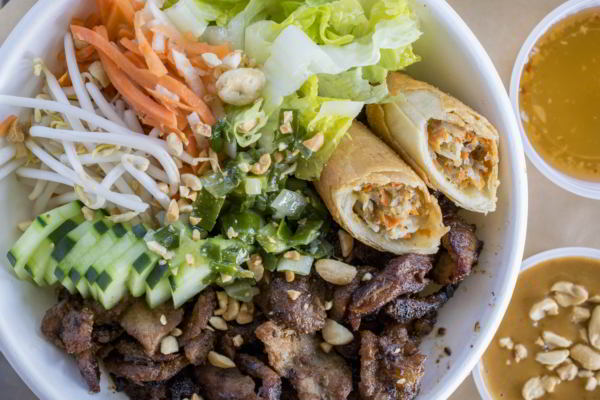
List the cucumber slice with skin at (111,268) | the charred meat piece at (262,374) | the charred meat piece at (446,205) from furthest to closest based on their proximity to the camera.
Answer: the charred meat piece at (446,205) → the charred meat piece at (262,374) → the cucumber slice with skin at (111,268)

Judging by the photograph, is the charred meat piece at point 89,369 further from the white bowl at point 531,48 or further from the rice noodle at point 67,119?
the white bowl at point 531,48

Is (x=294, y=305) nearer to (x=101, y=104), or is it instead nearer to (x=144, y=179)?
(x=144, y=179)

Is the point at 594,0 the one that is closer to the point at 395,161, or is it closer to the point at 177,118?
the point at 395,161

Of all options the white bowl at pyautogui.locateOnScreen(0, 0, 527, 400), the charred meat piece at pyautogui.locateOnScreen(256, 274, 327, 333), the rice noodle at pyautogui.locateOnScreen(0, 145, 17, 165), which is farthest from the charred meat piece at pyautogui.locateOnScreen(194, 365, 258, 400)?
the rice noodle at pyautogui.locateOnScreen(0, 145, 17, 165)

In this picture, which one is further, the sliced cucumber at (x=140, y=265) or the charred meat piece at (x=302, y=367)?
the charred meat piece at (x=302, y=367)

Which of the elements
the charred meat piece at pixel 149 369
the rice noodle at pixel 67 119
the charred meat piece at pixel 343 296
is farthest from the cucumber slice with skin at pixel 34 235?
the charred meat piece at pixel 343 296

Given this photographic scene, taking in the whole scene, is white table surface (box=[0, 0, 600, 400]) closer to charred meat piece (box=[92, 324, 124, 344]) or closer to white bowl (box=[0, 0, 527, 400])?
white bowl (box=[0, 0, 527, 400])
